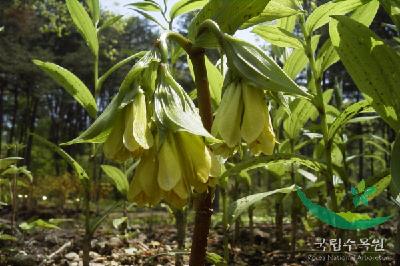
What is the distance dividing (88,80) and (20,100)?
20.0ft

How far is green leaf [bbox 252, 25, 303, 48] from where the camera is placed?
1.90 m

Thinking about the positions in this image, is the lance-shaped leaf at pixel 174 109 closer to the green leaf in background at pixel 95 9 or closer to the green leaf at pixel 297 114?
the green leaf at pixel 297 114

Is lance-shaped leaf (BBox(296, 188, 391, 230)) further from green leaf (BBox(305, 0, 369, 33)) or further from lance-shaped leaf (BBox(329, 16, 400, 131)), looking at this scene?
green leaf (BBox(305, 0, 369, 33))

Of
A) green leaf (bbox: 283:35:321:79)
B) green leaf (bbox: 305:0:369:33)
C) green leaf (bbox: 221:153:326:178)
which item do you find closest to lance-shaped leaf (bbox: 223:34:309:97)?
green leaf (bbox: 221:153:326:178)

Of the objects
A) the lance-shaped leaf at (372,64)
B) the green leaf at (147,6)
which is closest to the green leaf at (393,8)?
the lance-shaped leaf at (372,64)

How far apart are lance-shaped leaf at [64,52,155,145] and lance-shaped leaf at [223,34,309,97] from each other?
0.65 feet

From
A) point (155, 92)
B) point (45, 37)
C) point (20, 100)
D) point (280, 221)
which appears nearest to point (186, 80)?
point (45, 37)

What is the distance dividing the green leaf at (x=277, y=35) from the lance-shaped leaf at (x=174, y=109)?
3.10 feet

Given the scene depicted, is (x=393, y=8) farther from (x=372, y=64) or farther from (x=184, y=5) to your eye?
(x=184, y=5)

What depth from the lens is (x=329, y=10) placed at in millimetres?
1866

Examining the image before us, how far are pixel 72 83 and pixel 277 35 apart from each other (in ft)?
3.40

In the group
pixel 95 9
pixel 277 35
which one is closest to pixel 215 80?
pixel 277 35

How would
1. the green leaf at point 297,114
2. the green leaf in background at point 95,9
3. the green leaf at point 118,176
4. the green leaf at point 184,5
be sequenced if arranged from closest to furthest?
the green leaf at point 184,5, the green leaf at point 297,114, the green leaf in background at point 95,9, the green leaf at point 118,176

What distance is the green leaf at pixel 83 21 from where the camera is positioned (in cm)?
236
